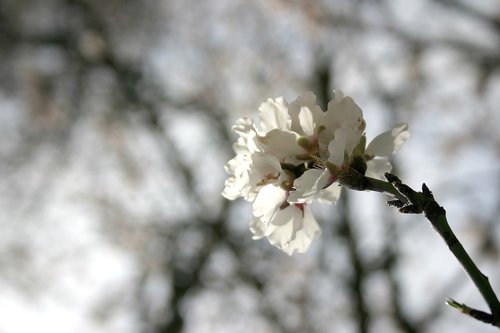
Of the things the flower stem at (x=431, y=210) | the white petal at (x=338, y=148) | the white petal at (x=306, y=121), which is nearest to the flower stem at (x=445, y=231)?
the flower stem at (x=431, y=210)

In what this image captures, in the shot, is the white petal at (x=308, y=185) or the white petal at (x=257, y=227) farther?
the white petal at (x=257, y=227)

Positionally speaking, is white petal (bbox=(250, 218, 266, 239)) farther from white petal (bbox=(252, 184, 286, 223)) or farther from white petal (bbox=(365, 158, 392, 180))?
white petal (bbox=(365, 158, 392, 180))

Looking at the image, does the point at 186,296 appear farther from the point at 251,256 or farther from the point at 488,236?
the point at 488,236

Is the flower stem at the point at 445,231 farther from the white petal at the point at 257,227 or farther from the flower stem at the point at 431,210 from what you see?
the white petal at the point at 257,227

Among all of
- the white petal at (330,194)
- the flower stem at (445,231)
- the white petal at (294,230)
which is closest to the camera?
the flower stem at (445,231)

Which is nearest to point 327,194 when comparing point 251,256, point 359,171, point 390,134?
point 359,171

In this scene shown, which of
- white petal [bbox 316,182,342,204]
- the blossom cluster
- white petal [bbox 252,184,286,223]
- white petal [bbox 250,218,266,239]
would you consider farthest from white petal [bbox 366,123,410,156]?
Answer: white petal [bbox 250,218,266,239]

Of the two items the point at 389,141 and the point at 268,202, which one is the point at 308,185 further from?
the point at 389,141

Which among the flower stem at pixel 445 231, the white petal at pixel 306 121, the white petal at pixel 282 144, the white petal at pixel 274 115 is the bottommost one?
the flower stem at pixel 445 231
